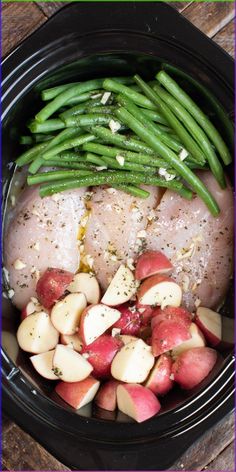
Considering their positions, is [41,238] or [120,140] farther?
[41,238]

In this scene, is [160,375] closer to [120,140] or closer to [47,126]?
[120,140]

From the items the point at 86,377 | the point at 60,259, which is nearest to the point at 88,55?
the point at 60,259

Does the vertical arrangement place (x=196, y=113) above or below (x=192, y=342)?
above

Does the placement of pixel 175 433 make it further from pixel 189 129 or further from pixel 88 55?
pixel 88 55

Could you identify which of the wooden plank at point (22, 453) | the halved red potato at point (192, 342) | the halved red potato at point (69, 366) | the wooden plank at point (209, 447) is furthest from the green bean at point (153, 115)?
the wooden plank at point (22, 453)

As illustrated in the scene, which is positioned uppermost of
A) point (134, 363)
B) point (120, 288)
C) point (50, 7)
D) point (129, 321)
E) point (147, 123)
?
point (50, 7)

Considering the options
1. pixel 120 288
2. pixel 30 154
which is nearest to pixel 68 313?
pixel 120 288

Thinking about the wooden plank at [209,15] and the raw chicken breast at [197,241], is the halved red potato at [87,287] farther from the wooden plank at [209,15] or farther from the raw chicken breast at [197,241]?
the wooden plank at [209,15]
